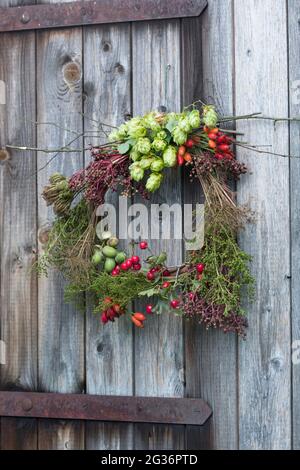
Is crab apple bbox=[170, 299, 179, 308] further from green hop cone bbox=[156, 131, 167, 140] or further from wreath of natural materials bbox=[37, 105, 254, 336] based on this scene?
green hop cone bbox=[156, 131, 167, 140]

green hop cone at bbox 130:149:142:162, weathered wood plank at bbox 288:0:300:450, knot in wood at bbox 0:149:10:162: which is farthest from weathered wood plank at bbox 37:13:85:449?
weathered wood plank at bbox 288:0:300:450

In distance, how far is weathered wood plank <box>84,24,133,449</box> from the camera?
101 inches

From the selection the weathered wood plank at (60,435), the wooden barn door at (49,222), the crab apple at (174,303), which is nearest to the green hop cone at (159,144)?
the wooden barn door at (49,222)

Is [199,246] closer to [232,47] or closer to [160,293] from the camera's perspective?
[160,293]

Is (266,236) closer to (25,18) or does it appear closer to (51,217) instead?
(51,217)

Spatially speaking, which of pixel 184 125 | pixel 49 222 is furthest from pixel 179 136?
pixel 49 222

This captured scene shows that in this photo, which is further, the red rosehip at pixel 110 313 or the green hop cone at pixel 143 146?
the red rosehip at pixel 110 313

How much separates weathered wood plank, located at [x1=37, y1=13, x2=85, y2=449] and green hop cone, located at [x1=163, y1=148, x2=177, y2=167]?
431 millimetres

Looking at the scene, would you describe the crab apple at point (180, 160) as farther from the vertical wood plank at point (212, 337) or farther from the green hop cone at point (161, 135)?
the vertical wood plank at point (212, 337)

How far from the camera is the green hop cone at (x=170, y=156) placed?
230 centimetres

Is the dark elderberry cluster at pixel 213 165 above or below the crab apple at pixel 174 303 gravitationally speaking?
above

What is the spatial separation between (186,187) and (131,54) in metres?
0.53

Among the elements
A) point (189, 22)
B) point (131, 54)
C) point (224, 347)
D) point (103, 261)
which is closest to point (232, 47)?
point (189, 22)

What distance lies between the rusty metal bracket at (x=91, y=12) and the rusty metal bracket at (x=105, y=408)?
1.36 meters
